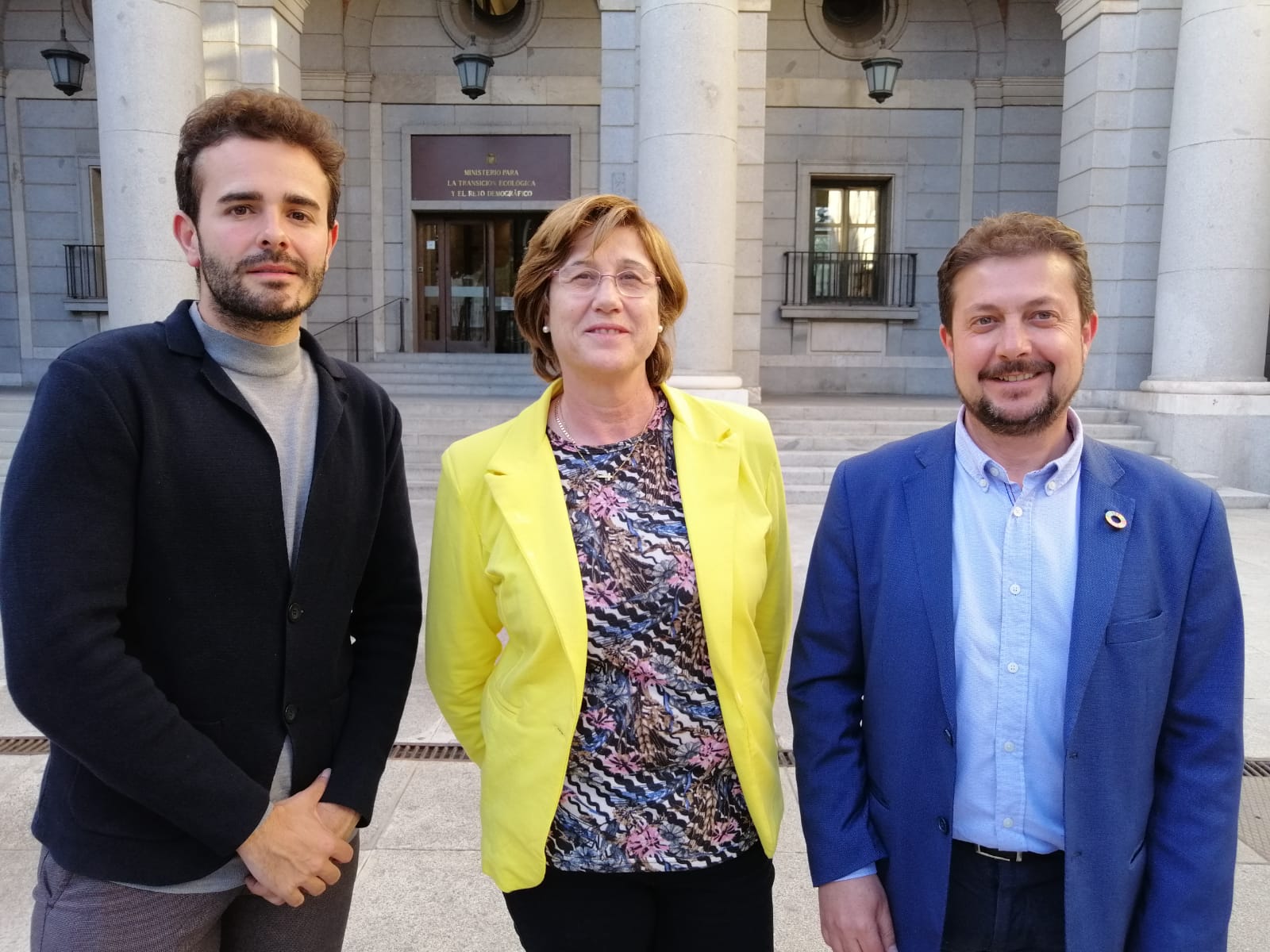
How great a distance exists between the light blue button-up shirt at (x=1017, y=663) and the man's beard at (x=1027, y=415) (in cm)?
9

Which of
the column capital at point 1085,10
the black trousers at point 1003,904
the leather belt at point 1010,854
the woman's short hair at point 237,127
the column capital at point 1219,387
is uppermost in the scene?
the column capital at point 1085,10

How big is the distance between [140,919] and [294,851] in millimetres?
266

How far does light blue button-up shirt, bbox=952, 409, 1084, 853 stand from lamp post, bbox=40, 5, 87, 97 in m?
15.7

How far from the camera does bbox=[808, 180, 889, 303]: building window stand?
1656cm

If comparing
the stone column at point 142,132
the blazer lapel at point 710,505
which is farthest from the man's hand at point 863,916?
the stone column at point 142,132

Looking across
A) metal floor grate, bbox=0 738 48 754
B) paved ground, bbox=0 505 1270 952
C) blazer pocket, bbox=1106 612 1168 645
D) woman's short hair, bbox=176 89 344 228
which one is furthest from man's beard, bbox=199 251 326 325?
metal floor grate, bbox=0 738 48 754

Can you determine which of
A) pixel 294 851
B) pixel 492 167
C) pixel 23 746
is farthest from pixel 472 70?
pixel 294 851

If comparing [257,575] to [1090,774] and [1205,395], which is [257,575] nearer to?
[1090,774]

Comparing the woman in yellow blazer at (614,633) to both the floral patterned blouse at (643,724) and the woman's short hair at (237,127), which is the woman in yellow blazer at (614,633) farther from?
the woman's short hair at (237,127)

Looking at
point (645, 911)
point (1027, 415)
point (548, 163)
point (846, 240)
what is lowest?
point (645, 911)

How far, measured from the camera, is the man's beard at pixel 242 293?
1.68 m

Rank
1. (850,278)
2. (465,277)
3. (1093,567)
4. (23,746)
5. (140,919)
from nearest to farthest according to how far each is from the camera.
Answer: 1. (140,919)
2. (1093,567)
3. (23,746)
4. (850,278)
5. (465,277)

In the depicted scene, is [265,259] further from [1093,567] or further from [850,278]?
[850,278]

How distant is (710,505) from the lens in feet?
6.34
